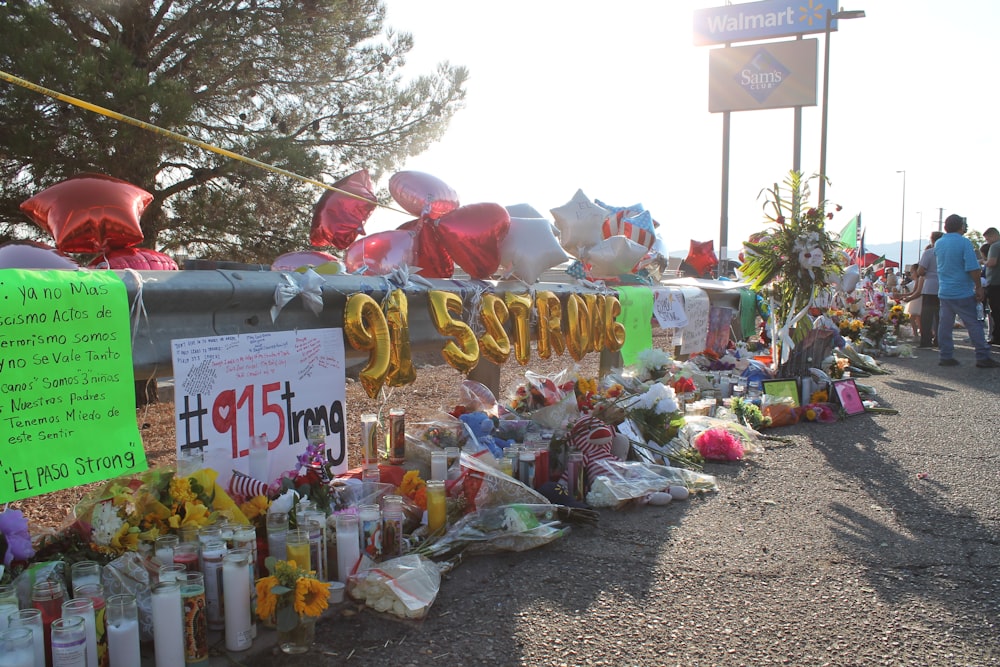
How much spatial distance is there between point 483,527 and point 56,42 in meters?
5.61

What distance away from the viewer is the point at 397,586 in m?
2.89

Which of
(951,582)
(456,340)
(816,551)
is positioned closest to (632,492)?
(816,551)

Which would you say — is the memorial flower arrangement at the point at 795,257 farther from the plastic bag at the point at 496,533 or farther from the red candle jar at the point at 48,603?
the red candle jar at the point at 48,603

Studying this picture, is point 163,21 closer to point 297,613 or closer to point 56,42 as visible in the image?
point 56,42

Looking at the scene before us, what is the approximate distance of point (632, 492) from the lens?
169 inches

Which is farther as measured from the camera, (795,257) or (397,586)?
(795,257)

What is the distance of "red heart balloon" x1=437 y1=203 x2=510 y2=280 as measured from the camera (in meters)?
4.67

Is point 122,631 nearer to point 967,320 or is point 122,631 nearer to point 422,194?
point 422,194

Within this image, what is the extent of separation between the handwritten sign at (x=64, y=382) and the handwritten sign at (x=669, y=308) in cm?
536

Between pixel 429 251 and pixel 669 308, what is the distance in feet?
11.7

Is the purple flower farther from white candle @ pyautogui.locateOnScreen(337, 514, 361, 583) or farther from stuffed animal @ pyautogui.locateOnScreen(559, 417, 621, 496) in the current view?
stuffed animal @ pyautogui.locateOnScreen(559, 417, 621, 496)

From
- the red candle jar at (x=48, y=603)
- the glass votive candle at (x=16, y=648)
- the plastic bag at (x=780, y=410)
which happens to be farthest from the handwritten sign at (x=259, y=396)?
the plastic bag at (x=780, y=410)

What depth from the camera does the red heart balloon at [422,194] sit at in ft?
15.6

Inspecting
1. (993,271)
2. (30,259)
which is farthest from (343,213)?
(993,271)
